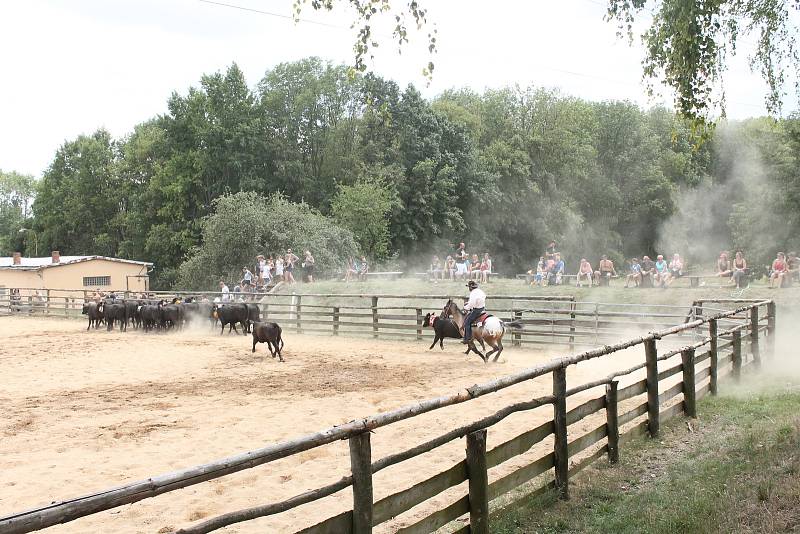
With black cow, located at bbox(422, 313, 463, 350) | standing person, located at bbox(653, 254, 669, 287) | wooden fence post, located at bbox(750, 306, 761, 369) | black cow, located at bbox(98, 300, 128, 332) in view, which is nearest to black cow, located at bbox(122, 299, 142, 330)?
black cow, located at bbox(98, 300, 128, 332)

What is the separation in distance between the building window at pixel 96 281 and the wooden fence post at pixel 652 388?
144ft

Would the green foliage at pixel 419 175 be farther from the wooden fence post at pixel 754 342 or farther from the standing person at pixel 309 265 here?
the wooden fence post at pixel 754 342

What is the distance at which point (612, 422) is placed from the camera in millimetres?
7293

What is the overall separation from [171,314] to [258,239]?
13.3 m

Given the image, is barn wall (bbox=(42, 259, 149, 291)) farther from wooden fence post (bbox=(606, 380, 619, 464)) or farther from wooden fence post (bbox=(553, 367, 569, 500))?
wooden fence post (bbox=(553, 367, 569, 500))

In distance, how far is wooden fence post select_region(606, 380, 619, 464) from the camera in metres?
7.27

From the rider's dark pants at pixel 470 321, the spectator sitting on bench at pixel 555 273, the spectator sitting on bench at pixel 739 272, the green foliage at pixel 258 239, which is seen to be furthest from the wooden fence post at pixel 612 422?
the green foliage at pixel 258 239

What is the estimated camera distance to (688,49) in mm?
8508

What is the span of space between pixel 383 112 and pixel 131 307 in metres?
20.2

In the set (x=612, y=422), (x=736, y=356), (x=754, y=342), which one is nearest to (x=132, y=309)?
(x=754, y=342)

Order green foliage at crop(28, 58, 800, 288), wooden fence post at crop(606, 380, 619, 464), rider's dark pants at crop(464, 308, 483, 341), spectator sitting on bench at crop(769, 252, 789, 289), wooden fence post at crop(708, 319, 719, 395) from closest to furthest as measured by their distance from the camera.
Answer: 1. wooden fence post at crop(606, 380, 619, 464)
2. wooden fence post at crop(708, 319, 719, 395)
3. rider's dark pants at crop(464, 308, 483, 341)
4. spectator sitting on bench at crop(769, 252, 789, 289)
5. green foliage at crop(28, 58, 800, 288)

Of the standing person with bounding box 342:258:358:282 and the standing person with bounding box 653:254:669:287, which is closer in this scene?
the standing person with bounding box 653:254:669:287

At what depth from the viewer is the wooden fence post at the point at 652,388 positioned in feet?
26.8

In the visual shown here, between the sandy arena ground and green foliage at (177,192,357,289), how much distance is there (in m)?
17.6
